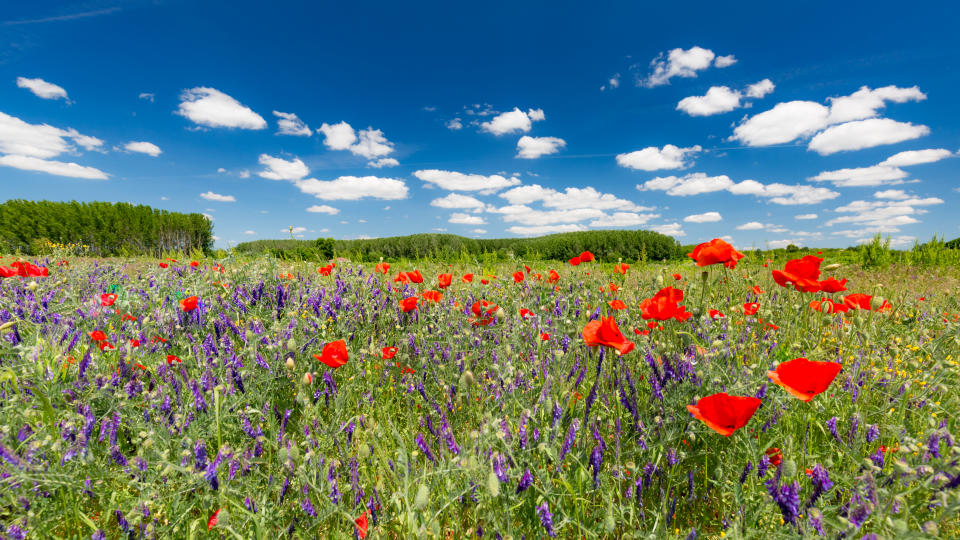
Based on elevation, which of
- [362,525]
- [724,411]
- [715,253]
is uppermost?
[715,253]

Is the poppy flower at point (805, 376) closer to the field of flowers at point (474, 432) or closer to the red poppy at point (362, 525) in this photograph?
the field of flowers at point (474, 432)

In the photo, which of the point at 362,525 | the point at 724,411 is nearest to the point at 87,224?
the point at 362,525

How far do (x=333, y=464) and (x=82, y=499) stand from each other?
0.93m

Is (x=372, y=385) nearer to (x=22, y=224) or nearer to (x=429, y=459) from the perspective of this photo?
(x=429, y=459)

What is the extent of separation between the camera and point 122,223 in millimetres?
40750

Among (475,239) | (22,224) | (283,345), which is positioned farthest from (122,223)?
(283,345)

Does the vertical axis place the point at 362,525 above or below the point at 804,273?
below

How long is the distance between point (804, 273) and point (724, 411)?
126 centimetres

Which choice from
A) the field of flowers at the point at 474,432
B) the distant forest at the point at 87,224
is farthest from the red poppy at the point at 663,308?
the distant forest at the point at 87,224

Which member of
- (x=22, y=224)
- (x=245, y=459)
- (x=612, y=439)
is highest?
(x=22, y=224)

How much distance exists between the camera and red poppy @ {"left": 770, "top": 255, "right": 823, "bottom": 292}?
1981 mm

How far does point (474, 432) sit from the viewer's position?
1.36 m

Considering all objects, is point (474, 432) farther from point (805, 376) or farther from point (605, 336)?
point (805, 376)

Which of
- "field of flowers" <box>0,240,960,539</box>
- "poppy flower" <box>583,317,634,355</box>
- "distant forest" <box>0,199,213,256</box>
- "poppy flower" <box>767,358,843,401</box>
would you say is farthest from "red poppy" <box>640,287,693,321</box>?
"distant forest" <box>0,199,213,256</box>
